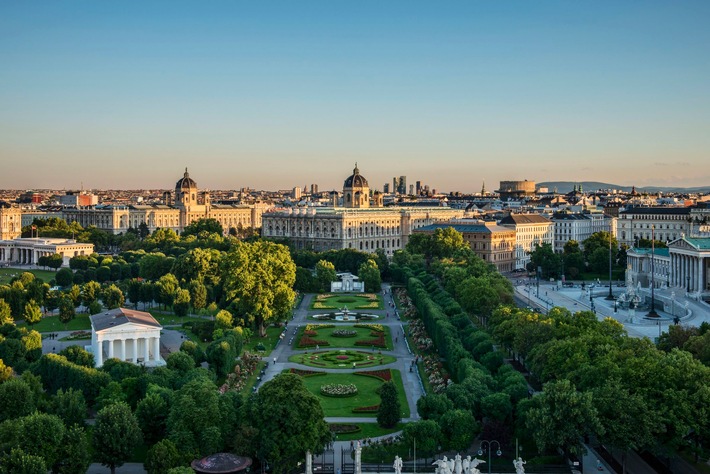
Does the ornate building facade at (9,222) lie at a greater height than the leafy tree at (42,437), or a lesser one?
greater

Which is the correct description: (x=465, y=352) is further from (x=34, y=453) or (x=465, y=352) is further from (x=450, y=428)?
(x=34, y=453)

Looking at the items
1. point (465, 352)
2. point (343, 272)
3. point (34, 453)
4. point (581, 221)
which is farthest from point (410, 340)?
point (581, 221)

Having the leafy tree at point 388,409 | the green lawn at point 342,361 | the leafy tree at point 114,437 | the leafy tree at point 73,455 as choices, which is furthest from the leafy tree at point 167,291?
the leafy tree at point 73,455

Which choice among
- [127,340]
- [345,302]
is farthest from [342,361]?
[345,302]

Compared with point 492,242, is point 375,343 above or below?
below

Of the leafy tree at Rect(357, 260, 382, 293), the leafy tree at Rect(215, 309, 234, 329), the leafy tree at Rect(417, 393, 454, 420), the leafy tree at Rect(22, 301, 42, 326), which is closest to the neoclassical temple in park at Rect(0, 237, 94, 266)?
the leafy tree at Rect(357, 260, 382, 293)

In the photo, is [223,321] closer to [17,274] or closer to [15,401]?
[15,401]

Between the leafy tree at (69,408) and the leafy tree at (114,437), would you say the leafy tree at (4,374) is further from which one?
the leafy tree at (114,437)
